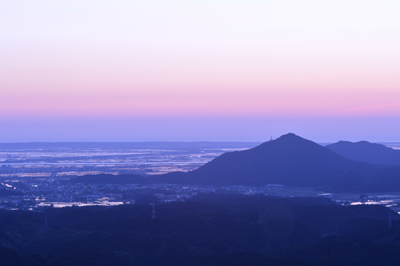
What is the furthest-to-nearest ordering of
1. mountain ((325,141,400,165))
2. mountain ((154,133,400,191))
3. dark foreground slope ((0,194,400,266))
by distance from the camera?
mountain ((325,141,400,165)), mountain ((154,133,400,191)), dark foreground slope ((0,194,400,266))

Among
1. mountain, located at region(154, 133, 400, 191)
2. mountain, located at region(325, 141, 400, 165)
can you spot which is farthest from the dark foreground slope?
mountain, located at region(325, 141, 400, 165)

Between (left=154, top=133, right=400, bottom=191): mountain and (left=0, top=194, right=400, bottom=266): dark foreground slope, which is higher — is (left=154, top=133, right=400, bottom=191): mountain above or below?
above

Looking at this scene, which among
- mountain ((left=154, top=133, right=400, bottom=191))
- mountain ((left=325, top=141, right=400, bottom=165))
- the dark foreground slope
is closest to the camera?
the dark foreground slope

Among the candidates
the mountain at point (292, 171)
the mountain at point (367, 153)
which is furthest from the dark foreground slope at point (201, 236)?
the mountain at point (367, 153)

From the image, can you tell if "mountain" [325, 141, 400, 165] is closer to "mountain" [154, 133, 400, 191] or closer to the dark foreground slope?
"mountain" [154, 133, 400, 191]

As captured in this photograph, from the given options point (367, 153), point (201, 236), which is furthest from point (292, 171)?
point (201, 236)

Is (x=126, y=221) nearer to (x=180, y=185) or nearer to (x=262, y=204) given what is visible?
(x=262, y=204)

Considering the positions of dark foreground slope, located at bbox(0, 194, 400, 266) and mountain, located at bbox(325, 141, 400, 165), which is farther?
mountain, located at bbox(325, 141, 400, 165)
